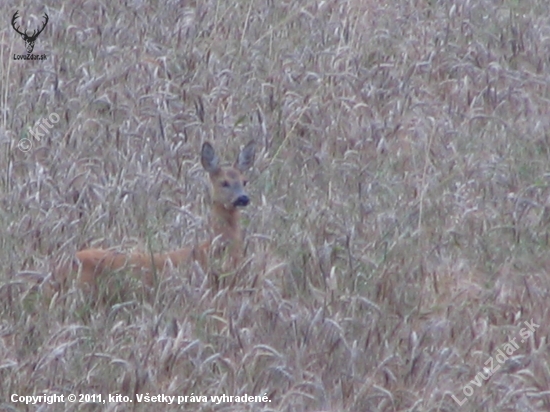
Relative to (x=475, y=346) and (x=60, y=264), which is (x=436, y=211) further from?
(x=60, y=264)

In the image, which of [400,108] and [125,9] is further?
[125,9]

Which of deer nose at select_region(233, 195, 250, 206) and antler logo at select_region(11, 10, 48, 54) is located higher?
deer nose at select_region(233, 195, 250, 206)

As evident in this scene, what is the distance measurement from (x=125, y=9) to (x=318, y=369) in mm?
6528

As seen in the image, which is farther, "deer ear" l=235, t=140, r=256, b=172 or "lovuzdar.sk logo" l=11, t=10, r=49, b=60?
"lovuzdar.sk logo" l=11, t=10, r=49, b=60

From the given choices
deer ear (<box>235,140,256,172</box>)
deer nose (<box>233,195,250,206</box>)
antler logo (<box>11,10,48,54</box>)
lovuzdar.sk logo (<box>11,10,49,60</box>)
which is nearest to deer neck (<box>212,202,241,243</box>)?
deer nose (<box>233,195,250,206</box>)

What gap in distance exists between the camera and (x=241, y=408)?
6.19m

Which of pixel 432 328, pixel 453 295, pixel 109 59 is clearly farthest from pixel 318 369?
pixel 109 59

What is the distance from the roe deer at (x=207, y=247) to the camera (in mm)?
7410
